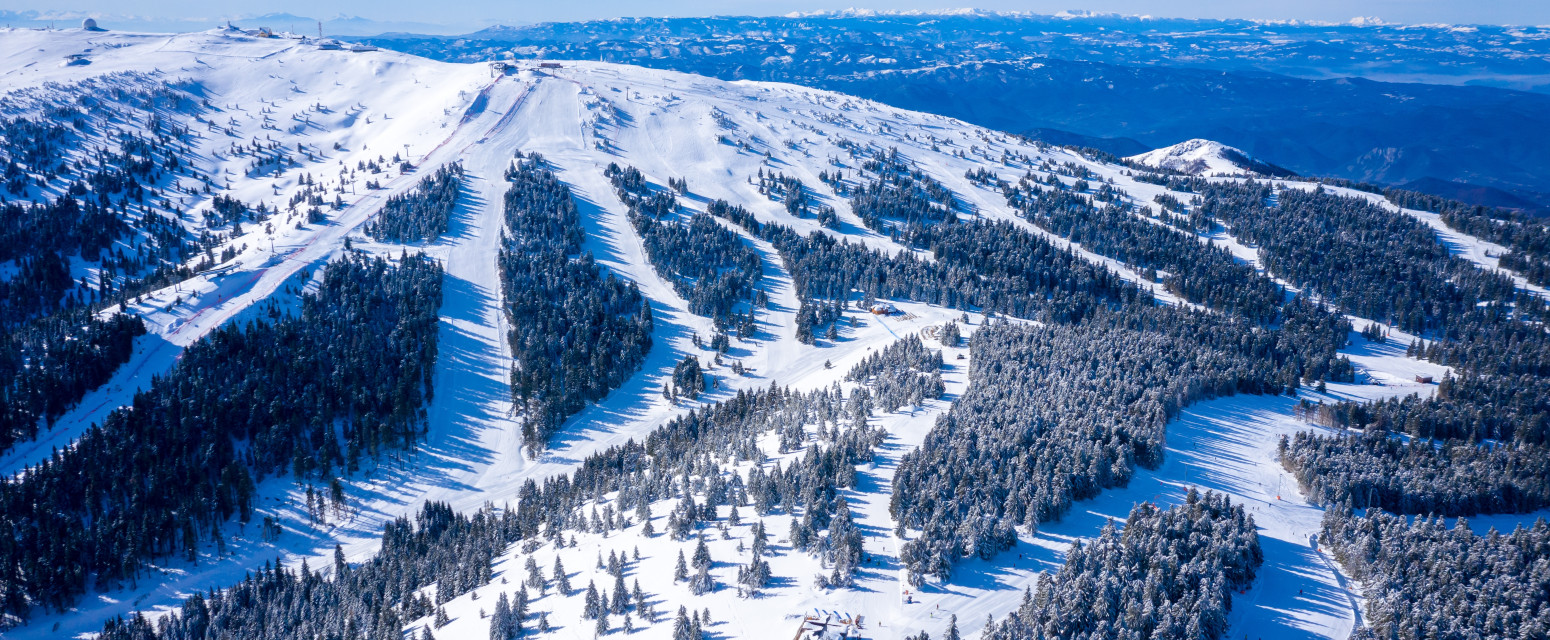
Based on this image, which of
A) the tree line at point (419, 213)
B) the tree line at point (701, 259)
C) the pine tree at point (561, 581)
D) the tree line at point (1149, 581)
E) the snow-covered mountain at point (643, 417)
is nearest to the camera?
the tree line at point (1149, 581)

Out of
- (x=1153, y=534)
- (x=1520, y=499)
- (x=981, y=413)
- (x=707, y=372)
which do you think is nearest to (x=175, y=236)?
(x=707, y=372)

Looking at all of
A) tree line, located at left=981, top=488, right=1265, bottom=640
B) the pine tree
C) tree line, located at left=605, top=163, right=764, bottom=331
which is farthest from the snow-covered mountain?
tree line, located at left=981, top=488, right=1265, bottom=640

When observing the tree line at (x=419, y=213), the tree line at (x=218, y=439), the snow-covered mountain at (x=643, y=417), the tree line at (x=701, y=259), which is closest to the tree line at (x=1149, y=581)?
the snow-covered mountain at (x=643, y=417)

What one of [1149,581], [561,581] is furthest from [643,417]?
[1149,581]

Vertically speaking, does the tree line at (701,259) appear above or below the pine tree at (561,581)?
above

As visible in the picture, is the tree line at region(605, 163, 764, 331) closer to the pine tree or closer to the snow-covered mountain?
the snow-covered mountain

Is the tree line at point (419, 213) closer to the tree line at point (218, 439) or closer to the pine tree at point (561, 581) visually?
the tree line at point (218, 439)

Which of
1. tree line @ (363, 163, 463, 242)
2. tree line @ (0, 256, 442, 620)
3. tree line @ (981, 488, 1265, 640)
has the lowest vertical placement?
tree line @ (0, 256, 442, 620)

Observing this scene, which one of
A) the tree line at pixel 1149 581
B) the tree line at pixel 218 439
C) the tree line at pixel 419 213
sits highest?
the tree line at pixel 419 213

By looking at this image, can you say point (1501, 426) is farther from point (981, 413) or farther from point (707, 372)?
point (707, 372)

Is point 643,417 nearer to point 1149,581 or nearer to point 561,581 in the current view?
point 561,581

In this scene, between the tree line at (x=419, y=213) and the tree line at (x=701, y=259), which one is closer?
the tree line at (x=701, y=259)
